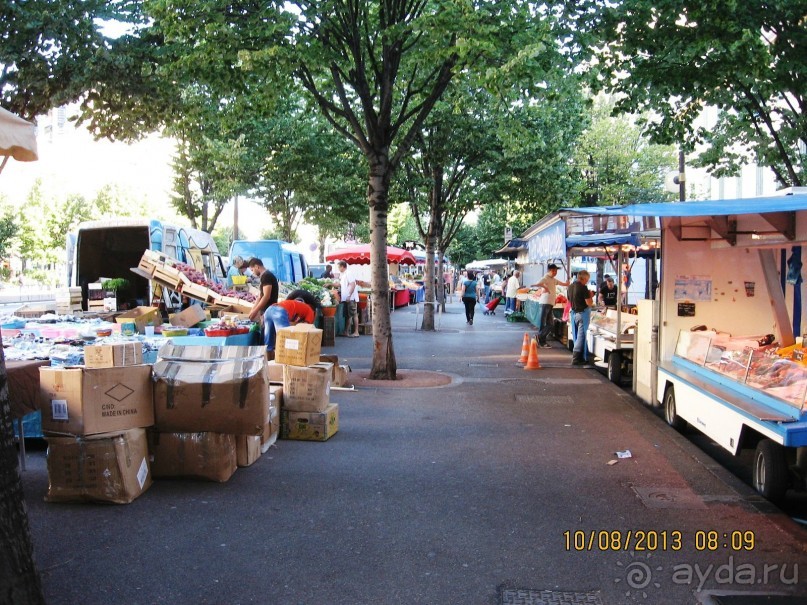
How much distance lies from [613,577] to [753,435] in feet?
8.48

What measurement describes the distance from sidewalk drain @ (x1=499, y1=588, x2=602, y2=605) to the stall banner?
379 inches

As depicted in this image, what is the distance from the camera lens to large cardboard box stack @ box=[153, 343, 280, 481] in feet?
19.1

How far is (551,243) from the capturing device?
49.3 feet

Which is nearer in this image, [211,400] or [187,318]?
[211,400]

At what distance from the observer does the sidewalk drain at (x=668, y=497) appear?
5.74 metres

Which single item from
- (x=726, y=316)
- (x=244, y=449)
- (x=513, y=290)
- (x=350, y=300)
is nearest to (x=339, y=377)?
(x=244, y=449)

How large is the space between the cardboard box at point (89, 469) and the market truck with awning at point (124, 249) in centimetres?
944

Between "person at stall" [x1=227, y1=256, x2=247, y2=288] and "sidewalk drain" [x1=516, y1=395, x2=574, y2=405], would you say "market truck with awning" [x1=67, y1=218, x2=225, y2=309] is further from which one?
"sidewalk drain" [x1=516, y1=395, x2=574, y2=405]

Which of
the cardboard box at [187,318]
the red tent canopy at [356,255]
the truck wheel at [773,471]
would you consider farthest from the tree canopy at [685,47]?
the red tent canopy at [356,255]

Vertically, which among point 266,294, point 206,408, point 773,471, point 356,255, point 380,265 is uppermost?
point 356,255

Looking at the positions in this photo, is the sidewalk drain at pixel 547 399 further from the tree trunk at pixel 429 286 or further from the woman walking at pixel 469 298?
the woman walking at pixel 469 298

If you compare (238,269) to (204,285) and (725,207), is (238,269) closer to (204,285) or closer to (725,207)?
(204,285)

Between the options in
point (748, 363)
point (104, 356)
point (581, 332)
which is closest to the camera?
point (104, 356)

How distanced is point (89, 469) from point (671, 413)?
655 cm
